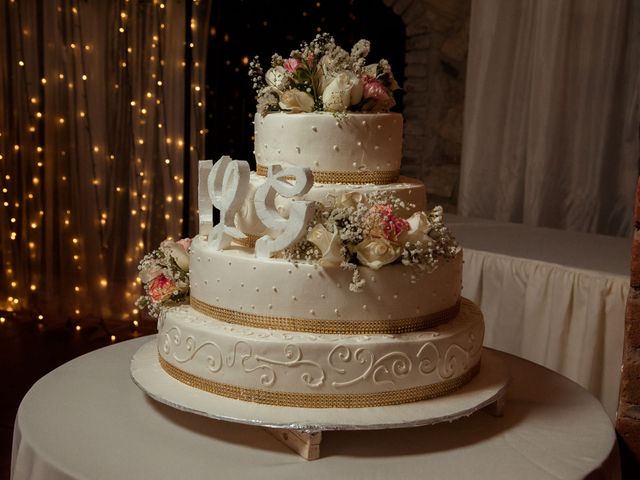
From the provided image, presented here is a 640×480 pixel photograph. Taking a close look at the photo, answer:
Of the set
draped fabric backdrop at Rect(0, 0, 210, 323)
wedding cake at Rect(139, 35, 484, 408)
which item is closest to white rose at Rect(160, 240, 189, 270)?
wedding cake at Rect(139, 35, 484, 408)

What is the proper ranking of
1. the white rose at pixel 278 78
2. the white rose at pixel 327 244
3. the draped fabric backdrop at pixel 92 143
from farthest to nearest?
the draped fabric backdrop at pixel 92 143
the white rose at pixel 278 78
the white rose at pixel 327 244

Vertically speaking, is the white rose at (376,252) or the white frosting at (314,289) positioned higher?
the white rose at (376,252)

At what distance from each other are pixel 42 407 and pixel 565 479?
134 centimetres

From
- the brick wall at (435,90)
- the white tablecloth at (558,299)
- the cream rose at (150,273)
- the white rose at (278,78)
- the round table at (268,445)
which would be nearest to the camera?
the round table at (268,445)

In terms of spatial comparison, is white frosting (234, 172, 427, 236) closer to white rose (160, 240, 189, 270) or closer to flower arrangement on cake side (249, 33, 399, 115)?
flower arrangement on cake side (249, 33, 399, 115)

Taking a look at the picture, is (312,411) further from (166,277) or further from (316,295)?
(166,277)

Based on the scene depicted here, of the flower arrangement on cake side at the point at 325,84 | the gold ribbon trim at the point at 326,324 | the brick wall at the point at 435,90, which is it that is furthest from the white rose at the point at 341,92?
the brick wall at the point at 435,90

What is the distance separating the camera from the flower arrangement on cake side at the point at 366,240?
194cm

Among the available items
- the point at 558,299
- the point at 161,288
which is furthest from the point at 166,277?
the point at 558,299

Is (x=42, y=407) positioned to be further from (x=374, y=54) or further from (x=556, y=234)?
(x=374, y=54)

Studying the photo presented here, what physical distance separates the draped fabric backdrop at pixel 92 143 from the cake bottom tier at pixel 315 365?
353cm

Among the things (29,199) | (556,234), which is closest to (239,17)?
(29,199)

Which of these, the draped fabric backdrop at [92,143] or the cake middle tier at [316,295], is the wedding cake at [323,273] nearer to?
the cake middle tier at [316,295]

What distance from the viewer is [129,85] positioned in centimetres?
540
